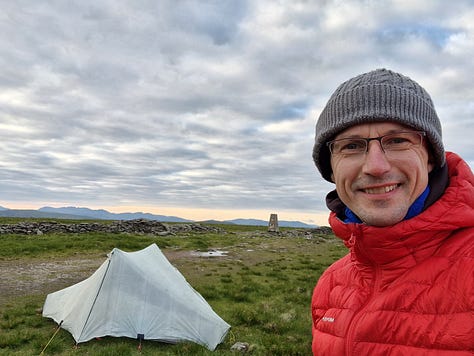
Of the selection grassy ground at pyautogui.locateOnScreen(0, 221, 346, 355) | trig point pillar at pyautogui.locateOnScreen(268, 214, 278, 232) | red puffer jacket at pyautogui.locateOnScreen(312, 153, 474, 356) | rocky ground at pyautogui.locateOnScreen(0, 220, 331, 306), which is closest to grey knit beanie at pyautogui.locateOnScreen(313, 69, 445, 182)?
red puffer jacket at pyautogui.locateOnScreen(312, 153, 474, 356)

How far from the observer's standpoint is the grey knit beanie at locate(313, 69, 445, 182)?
7.35 feet

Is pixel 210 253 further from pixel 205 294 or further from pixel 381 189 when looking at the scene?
pixel 381 189

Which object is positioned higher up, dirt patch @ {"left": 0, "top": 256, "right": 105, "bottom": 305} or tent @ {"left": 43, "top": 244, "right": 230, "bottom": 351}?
tent @ {"left": 43, "top": 244, "right": 230, "bottom": 351}

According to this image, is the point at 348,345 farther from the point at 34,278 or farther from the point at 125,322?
the point at 34,278

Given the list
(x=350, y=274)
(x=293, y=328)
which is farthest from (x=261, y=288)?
(x=350, y=274)

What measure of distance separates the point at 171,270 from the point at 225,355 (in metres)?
3.53

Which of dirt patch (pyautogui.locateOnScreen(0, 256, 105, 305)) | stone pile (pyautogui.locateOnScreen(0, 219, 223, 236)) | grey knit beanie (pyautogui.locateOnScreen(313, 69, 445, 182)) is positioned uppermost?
grey knit beanie (pyautogui.locateOnScreen(313, 69, 445, 182))

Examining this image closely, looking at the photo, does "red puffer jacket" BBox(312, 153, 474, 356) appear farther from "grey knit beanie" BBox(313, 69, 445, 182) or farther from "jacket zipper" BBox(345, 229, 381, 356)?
"grey knit beanie" BBox(313, 69, 445, 182)

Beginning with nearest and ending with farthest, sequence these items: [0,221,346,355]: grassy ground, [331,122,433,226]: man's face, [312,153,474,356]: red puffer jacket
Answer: [312,153,474,356]: red puffer jacket
[331,122,433,226]: man's face
[0,221,346,355]: grassy ground

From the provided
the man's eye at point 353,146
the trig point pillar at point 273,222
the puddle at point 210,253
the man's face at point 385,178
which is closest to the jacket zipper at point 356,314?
the man's face at point 385,178

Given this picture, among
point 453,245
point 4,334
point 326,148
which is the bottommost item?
point 4,334

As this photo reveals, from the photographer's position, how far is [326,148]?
2816 millimetres

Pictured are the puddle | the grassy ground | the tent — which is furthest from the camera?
the puddle

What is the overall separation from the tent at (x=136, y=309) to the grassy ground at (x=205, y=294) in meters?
0.29
